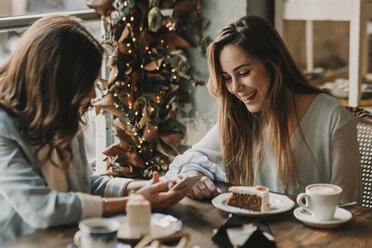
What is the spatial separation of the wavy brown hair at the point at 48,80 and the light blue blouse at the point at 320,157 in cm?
60

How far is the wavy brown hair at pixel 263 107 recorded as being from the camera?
6.67 feet

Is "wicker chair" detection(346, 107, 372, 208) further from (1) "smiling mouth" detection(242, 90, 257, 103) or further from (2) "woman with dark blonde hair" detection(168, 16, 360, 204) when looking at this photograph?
(1) "smiling mouth" detection(242, 90, 257, 103)

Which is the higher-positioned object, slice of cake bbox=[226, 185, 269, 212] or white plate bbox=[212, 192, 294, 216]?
slice of cake bbox=[226, 185, 269, 212]

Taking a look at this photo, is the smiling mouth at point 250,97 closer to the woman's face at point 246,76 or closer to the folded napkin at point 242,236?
the woman's face at point 246,76

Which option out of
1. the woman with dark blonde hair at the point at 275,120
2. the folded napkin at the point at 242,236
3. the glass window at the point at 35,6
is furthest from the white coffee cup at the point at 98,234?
the glass window at the point at 35,6

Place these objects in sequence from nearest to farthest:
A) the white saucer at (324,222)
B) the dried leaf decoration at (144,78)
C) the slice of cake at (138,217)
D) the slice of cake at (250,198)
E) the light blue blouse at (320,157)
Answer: the slice of cake at (138,217) → the white saucer at (324,222) → the slice of cake at (250,198) → the light blue blouse at (320,157) → the dried leaf decoration at (144,78)

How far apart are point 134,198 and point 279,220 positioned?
43cm

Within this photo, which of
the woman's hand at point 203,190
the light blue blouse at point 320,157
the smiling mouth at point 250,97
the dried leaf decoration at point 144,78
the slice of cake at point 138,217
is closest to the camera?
the slice of cake at point 138,217

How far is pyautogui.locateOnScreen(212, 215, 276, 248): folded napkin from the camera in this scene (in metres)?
1.33

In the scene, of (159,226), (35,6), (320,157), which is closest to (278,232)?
(159,226)

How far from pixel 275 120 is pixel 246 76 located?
0.64 feet

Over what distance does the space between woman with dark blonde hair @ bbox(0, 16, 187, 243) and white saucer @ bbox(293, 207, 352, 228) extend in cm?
37

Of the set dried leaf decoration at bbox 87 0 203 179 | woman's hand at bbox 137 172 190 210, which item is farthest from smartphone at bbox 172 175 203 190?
dried leaf decoration at bbox 87 0 203 179

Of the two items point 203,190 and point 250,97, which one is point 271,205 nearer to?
point 203,190
